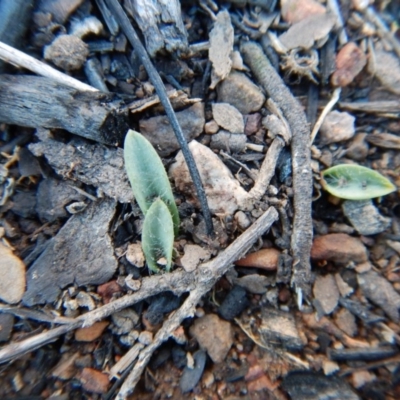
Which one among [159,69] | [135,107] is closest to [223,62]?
[159,69]

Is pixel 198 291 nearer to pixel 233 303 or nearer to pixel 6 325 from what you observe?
pixel 233 303

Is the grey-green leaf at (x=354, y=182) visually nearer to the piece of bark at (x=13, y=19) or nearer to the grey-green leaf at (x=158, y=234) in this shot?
the grey-green leaf at (x=158, y=234)

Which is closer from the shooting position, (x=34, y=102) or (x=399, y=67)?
(x=34, y=102)

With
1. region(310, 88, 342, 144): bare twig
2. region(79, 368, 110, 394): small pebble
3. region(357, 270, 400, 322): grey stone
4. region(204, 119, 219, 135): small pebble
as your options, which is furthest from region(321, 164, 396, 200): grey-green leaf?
region(79, 368, 110, 394): small pebble

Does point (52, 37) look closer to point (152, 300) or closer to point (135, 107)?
point (135, 107)

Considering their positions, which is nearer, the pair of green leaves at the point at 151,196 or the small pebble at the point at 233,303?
the pair of green leaves at the point at 151,196

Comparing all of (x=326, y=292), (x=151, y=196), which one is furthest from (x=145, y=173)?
(x=326, y=292)

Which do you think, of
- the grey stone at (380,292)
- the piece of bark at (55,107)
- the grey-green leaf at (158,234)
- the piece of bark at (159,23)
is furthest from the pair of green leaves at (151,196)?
the grey stone at (380,292)

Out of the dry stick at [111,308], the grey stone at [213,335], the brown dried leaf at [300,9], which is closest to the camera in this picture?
the dry stick at [111,308]

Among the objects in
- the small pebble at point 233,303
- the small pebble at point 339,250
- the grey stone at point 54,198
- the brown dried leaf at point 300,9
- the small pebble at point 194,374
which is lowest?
the small pebble at point 194,374
